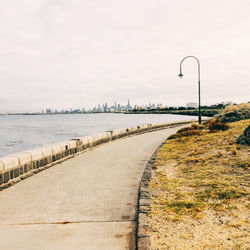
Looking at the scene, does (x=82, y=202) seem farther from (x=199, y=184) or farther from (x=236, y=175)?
(x=236, y=175)

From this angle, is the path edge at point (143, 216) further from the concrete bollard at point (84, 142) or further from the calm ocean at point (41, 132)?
the calm ocean at point (41, 132)

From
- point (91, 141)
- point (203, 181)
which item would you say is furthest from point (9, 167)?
point (91, 141)

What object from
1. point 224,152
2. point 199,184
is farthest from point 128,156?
point 199,184

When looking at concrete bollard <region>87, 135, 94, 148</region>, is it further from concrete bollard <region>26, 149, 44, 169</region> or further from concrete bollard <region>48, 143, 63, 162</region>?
concrete bollard <region>26, 149, 44, 169</region>

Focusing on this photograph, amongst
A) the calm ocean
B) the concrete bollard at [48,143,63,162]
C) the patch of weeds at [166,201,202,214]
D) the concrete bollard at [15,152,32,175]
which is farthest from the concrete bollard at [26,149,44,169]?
the calm ocean

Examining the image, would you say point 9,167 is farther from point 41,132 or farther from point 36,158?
point 41,132

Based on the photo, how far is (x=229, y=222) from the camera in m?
4.14

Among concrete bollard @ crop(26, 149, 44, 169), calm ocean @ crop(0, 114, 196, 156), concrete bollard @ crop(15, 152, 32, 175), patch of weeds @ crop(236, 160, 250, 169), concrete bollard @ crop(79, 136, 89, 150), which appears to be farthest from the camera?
calm ocean @ crop(0, 114, 196, 156)

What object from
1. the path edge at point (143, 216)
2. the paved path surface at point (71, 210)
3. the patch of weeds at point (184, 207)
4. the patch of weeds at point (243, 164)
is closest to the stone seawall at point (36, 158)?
the paved path surface at point (71, 210)

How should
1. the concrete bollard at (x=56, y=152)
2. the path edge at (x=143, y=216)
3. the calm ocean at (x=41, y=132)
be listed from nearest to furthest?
the path edge at (x=143, y=216) < the concrete bollard at (x=56, y=152) < the calm ocean at (x=41, y=132)

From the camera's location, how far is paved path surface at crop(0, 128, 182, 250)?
365 centimetres

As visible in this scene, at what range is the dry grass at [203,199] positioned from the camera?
367 cm

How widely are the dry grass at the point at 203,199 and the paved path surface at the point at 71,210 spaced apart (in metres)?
0.54

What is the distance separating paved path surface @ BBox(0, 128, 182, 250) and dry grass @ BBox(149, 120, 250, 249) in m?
0.54
